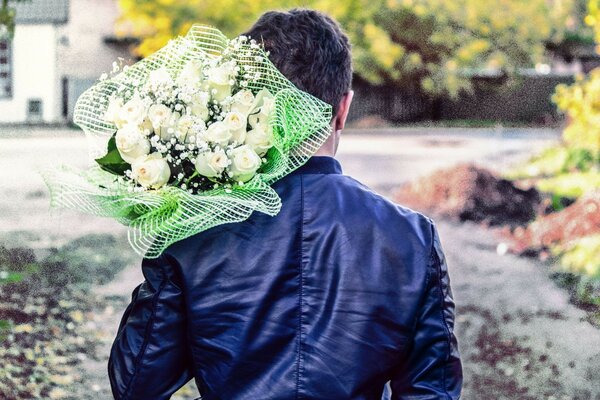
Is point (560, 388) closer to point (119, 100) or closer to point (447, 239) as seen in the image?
point (447, 239)

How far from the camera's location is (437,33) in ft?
32.8

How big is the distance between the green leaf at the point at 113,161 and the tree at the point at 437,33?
7.73 m

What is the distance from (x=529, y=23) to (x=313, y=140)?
9.10 m

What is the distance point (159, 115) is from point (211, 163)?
11 cm

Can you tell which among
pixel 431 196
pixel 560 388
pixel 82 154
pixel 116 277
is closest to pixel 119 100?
pixel 560 388

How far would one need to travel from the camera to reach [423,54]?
1022 cm

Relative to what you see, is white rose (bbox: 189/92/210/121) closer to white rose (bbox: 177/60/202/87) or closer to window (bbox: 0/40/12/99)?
white rose (bbox: 177/60/202/87)

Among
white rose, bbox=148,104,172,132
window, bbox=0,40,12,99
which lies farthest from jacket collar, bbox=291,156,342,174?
window, bbox=0,40,12,99

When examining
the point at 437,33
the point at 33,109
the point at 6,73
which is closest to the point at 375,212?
the point at 6,73

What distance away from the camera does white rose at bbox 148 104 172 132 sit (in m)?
1.35

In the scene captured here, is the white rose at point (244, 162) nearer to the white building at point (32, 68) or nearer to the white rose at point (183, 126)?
the white rose at point (183, 126)

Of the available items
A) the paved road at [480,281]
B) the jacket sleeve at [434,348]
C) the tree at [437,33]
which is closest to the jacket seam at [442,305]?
the jacket sleeve at [434,348]

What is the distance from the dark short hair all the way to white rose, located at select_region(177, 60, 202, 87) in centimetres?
11

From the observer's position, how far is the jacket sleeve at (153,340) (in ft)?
4.35
